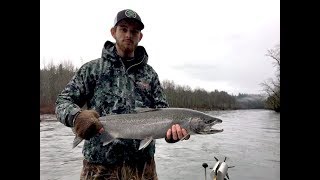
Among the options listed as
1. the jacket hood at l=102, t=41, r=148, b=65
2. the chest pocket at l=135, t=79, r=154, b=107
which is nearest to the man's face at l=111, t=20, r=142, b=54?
the jacket hood at l=102, t=41, r=148, b=65

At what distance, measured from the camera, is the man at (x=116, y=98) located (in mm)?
3932

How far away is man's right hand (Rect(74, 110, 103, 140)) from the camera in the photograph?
3.77m

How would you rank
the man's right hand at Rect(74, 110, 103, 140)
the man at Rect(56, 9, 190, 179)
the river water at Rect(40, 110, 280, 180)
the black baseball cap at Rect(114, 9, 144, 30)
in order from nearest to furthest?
1. the man's right hand at Rect(74, 110, 103, 140)
2. the man at Rect(56, 9, 190, 179)
3. the black baseball cap at Rect(114, 9, 144, 30)
4. the river water at Rect(40, 110, 280, 180)

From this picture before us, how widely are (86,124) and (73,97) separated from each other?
40cm

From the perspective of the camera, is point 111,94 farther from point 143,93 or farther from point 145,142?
point 145,142

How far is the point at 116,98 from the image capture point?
163 inches

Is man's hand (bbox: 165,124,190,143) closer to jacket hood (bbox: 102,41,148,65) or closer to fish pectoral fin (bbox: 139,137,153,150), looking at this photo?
fish pectoral fin (bbox: 139,137,153,150)

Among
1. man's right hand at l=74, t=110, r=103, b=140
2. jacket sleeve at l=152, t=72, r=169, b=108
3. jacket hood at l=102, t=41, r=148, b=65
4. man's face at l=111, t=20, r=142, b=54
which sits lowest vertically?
man's right hand at l=74, t=110, r=103, b=140

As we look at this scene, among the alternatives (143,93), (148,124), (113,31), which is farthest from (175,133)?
(113,31)

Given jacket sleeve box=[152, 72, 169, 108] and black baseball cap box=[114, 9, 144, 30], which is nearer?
black baseball cap box=[114, 9, 144, 30]

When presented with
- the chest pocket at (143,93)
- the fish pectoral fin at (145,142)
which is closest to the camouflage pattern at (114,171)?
the fish pectoral fin at (145,142)

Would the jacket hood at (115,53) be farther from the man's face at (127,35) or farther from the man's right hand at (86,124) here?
the man's right hand at (86,124)
